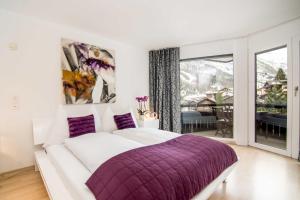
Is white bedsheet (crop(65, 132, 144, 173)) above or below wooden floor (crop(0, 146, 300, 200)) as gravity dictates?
above

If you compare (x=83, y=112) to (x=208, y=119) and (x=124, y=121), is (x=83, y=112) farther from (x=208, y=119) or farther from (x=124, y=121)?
(x=208, y=119)

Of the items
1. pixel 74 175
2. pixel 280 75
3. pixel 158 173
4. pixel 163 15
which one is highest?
pixel 163 15

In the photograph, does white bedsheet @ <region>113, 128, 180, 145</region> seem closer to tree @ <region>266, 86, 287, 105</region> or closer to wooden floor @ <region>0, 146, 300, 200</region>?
wooden floor @ <region>0, 146, 300, 200</region>

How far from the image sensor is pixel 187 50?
429cm

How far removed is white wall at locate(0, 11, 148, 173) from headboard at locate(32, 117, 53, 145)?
0.13 meters

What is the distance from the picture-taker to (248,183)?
2.20 m

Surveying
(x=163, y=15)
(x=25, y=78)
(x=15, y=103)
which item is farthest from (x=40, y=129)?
(x=163, y=15)

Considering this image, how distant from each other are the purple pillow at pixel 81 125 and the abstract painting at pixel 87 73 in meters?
0.48

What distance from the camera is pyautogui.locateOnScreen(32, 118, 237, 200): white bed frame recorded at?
1.53 meters

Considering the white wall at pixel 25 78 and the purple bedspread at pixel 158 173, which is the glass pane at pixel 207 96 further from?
the white wall at pixel 25 78

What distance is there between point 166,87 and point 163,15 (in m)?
2.04

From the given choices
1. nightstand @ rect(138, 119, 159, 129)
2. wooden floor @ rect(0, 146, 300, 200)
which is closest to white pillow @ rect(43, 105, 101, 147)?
wooden floor @ rect(0, 146, 300, 200)

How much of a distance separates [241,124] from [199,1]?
277 centimetres

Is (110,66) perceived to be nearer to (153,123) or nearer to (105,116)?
(105,116)
